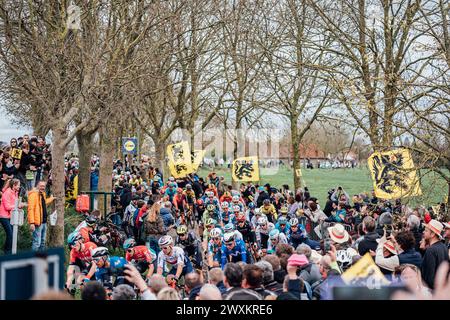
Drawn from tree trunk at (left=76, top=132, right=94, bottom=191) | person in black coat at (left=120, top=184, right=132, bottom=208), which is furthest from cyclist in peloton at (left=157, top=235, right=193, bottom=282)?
tree trunk at (left=76, top=132, right=94, bottom=191)

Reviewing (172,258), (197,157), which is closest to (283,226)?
(172,258)

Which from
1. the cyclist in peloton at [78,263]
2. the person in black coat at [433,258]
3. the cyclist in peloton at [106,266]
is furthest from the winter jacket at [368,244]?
the cyclist in peloton at [78,263]

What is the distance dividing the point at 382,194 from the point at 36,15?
9.22m

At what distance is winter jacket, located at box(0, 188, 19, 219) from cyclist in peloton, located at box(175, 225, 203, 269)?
3585mm

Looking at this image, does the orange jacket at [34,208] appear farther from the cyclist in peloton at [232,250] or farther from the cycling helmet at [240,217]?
the cycling helmet at [240,217]

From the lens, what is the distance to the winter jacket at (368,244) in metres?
10.8

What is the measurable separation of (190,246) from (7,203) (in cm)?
400

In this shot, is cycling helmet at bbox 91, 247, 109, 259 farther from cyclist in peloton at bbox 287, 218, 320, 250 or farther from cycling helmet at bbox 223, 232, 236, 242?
cyclist in peloton at bbox 287, 218, 320, 250

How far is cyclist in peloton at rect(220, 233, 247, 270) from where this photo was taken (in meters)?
12.4

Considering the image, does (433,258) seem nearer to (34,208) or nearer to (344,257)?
(344,257)

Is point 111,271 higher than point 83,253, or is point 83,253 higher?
point 83,253

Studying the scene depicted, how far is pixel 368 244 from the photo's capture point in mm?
10836

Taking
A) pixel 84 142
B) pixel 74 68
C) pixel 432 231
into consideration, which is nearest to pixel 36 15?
pixel 74 68

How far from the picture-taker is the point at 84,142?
22.0 metres
